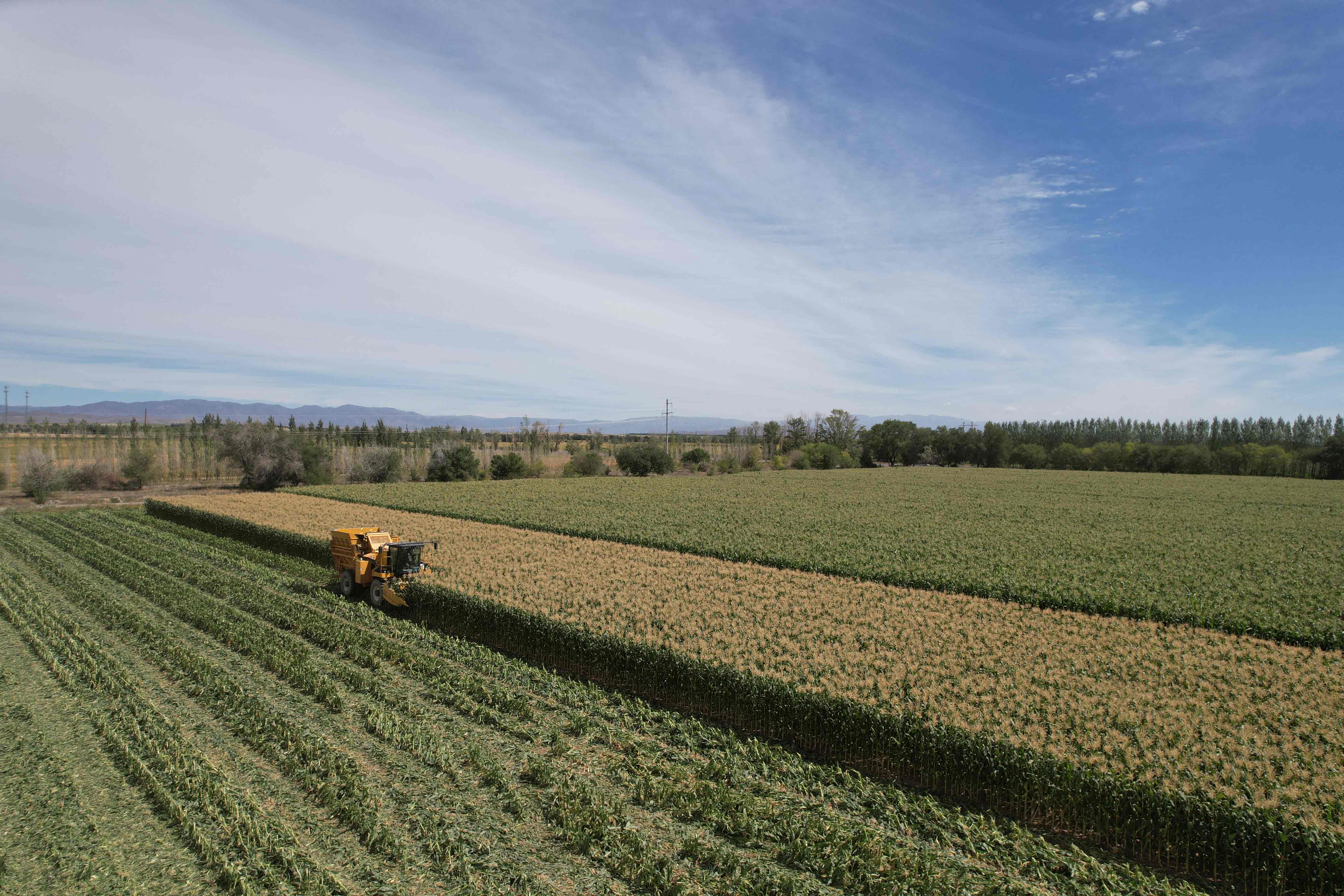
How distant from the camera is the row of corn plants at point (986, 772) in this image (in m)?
6.61

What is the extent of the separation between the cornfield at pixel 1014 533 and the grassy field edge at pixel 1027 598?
50mm

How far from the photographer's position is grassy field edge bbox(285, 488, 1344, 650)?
14.2 metres

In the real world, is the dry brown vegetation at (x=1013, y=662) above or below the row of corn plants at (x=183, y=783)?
above

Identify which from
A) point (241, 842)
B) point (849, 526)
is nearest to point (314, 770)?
point (241, 842)

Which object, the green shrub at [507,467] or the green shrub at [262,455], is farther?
the green shrub at [507,467]

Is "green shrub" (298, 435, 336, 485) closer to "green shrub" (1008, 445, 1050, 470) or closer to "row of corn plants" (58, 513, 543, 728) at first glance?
"row of corn plants" (58, 513, 543, 728)

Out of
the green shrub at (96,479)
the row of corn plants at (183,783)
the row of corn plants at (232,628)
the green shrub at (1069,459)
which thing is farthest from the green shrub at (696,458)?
the row of corn plants at (183,783)

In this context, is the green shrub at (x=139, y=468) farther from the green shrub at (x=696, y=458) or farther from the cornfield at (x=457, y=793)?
the green shrub at (x=696, y=458)

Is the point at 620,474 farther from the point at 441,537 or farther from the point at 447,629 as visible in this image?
the point at 447,629

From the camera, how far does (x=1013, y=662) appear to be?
1158 cm

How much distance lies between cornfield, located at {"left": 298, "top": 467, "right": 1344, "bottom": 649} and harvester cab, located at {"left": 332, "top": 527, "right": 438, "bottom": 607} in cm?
999

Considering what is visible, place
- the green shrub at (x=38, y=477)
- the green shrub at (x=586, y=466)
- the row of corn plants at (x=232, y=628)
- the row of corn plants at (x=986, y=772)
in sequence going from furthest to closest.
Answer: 1. the green shrub at (x=586, y=466)
2. the green shrub at (x=38, y=477)
3. the row of corn plants at (x=232, y=628)
4. the row of corn plants at (x=986, y=772)

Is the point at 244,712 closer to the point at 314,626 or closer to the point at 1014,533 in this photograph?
the point at 314,626

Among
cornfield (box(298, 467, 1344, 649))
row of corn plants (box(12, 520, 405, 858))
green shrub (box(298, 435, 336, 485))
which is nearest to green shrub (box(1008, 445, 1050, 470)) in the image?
cornfield (box(298, 467, 1344, 649))
